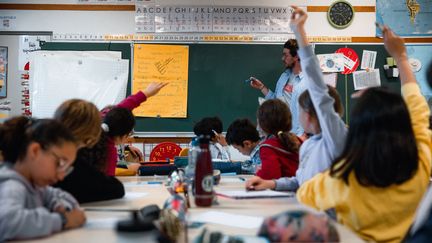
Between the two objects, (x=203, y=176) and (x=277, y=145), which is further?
(x=277, y=145)

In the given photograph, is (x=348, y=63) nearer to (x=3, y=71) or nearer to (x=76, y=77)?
(x=76, y=77)

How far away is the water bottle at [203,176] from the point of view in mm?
1659

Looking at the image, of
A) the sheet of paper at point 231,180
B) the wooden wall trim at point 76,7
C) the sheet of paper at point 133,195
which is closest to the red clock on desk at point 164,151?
the wooden wall trim at point 76,7

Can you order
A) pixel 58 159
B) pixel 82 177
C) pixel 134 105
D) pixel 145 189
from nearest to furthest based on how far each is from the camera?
1. pixel 58 159
2. pixel 82 177
3. pixel 145 189
4. pixel 134 105

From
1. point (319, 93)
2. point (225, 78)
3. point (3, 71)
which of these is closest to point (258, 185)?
point (319, 93)

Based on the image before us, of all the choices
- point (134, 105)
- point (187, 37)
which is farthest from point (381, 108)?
point (187, 37)

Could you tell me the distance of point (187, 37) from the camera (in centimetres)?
459

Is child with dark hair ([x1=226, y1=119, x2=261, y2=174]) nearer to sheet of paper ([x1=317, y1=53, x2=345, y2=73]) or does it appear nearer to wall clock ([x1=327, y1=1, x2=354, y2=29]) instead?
sheet of paper ([x1=317, y1=53, x2=345, y2=73])

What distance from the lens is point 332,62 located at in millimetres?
4660

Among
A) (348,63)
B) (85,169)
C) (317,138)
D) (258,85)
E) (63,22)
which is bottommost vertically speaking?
(85,169)

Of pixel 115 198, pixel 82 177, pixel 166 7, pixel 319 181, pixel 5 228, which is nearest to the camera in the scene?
pixel 5 228

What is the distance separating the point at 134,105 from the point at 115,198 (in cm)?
135

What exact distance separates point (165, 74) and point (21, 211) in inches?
139

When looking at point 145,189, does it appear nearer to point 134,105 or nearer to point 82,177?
point 82,177
